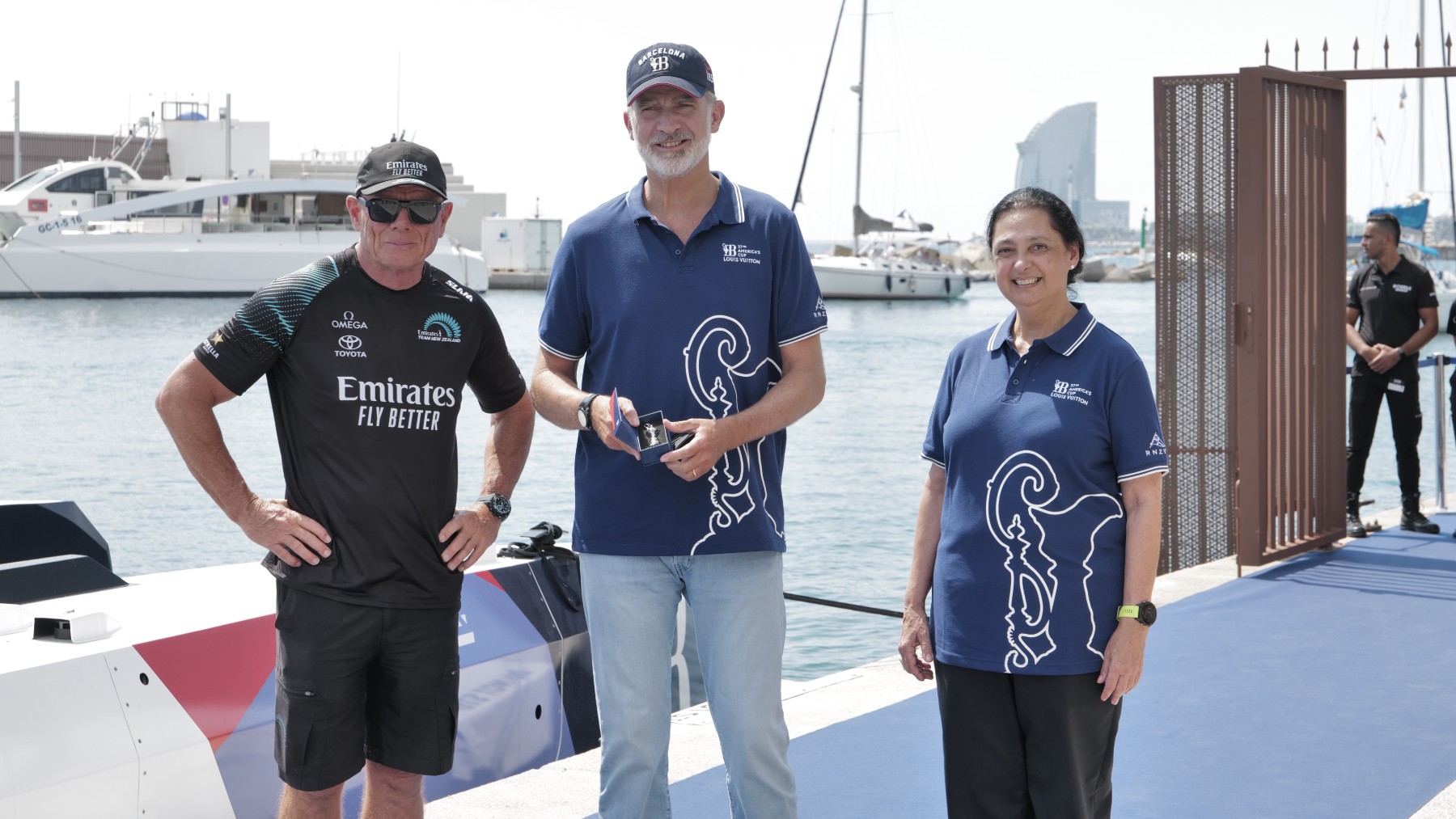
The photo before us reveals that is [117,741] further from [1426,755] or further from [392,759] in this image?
[1426,755]

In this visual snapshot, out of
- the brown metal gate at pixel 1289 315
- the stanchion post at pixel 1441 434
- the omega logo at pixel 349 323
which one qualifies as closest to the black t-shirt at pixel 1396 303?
the brown metal gate at pixel 1289 315

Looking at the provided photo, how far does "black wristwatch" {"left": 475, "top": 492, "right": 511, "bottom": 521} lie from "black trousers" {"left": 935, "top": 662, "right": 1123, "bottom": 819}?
105cm

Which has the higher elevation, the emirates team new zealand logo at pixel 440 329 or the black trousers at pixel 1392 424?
the emirates team new zealand logo at pixel 440 329

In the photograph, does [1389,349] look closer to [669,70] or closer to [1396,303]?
[1396,303]

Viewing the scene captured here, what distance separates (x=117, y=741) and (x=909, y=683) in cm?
274

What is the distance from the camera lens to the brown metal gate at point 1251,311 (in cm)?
700

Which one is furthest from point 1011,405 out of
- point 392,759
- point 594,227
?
point 392,759

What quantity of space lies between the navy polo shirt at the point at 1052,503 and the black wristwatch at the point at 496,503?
3.51 feet

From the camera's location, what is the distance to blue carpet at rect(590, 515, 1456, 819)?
3.93m

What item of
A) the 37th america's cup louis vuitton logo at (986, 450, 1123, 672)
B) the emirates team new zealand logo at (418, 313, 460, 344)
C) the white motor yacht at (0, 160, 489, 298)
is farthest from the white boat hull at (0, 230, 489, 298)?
the 37th america's cup louis vuitton logo at (986, 450, 1123, 672)

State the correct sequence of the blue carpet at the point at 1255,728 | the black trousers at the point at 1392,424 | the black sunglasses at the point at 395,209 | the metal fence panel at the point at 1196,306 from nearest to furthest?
1. the black sunglasses at the point at 395,209
2. the blue carpet at the point at 1255,728
3. the metal fence panel at the point at 1196,306
4. the black trousers at the point at 1392,424

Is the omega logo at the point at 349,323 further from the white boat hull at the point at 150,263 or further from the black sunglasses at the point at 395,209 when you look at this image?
the white boat hull at the point at 150,263

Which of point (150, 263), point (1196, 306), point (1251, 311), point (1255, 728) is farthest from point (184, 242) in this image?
point (1255, 728)

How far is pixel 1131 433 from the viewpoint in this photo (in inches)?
106
